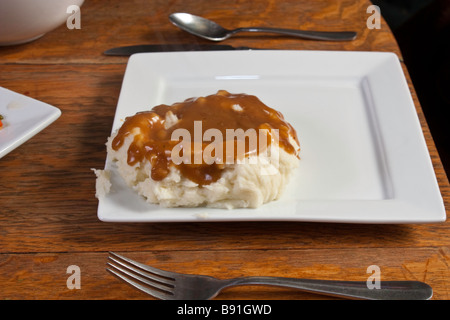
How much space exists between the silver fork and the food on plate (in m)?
0.22

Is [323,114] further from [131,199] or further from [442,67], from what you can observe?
[442,67]

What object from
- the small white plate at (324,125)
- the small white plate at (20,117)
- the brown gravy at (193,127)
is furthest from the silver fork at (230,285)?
the small white plate at (20,117)

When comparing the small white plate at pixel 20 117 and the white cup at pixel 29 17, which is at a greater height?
the white cup at pixel 29 17

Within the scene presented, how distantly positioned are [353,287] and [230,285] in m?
0.30

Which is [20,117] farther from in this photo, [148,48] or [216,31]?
[216,31]

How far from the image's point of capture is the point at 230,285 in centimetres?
124

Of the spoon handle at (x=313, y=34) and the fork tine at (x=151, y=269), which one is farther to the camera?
the spoon handle at (x=313, y=34)

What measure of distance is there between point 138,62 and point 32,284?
95cm

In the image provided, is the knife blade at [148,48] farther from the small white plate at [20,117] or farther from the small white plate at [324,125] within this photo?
the small white plate at [20,117]

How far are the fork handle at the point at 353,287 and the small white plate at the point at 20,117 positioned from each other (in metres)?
0.84

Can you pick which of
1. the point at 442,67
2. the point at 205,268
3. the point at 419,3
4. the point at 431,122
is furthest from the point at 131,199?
the point at 419,3

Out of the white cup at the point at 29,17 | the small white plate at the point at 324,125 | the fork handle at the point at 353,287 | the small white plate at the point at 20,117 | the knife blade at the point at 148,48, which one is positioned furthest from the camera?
the knife blade at the point at 148,48

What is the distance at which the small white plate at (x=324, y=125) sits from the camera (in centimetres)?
136

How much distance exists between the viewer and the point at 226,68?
1.92 metres
